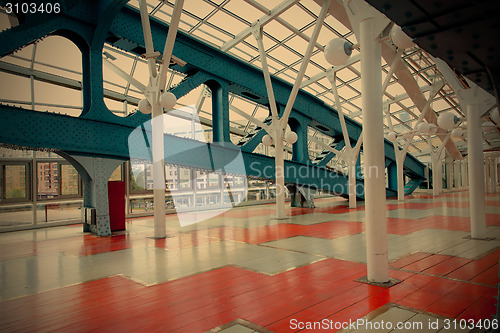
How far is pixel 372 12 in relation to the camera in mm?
5012

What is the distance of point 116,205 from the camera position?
11.5m

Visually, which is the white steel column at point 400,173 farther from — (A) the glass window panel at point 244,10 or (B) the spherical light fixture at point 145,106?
(B) the spherical light fixture at point 145,106

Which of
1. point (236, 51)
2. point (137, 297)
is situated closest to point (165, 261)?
point (137, 297)

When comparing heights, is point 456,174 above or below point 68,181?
below

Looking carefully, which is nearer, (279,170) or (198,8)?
(279,170)

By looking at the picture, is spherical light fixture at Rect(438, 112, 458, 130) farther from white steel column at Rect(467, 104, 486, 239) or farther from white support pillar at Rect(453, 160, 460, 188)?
white support pillar at Rect(453, 160, 460, 188)

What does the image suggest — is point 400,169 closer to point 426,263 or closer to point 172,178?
point 172,178

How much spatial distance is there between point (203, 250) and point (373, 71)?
5.40m

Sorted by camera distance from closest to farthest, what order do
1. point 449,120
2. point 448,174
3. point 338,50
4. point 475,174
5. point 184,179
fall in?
point 338,50 < point 475,174 < point 449,120 < point 184,179 < point 448,174

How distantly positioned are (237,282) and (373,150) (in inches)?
121

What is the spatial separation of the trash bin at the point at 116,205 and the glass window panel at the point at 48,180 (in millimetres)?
3539

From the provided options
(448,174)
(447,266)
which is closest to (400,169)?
(448,174)

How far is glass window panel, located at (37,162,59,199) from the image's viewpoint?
13.1m

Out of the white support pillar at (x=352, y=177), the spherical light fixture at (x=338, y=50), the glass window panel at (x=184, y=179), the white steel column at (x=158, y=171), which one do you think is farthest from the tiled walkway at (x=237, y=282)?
the glass window panel at (x=184, y=179)
